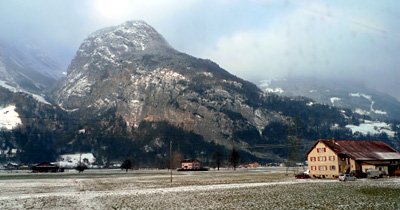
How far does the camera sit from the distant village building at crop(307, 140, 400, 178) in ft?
349

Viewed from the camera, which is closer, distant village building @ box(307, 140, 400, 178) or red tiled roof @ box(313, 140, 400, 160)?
distant village building @ box(307, 140, 400, 178)

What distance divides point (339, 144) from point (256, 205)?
277 feet

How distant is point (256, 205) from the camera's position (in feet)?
129

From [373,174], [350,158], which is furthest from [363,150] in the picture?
[373,174]

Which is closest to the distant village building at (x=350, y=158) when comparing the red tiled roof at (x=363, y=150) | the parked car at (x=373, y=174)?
the red tiled roof at (x=363, y=150)

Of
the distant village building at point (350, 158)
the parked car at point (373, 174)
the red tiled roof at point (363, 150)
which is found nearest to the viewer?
the parked car at point (373, 174)

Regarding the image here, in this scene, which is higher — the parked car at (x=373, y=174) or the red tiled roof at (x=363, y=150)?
the red tiled roof at (x=363, y=150)

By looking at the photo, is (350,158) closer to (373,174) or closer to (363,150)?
(363,150)

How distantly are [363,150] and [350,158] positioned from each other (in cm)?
792

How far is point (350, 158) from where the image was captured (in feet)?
354

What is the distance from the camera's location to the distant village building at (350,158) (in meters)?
106

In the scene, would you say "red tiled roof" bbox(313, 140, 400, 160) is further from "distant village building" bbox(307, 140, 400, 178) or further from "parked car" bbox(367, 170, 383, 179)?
"parked car" bbox(367, 170, 383, 179)

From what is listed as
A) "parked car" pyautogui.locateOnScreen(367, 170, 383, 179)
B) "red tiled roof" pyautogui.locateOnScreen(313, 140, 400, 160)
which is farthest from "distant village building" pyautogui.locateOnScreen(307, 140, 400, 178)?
"parked car" pyautogui.locateOnScreen(367, 170, 383, 179)

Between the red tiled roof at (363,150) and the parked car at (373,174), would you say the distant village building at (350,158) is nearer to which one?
the red tiled roof at (363,150)
